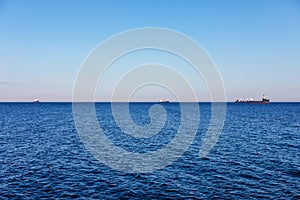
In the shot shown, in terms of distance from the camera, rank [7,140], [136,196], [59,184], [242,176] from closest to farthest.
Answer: [136,196] → [59,184] → [242,176] → [7,140]

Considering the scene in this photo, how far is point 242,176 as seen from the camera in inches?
1485

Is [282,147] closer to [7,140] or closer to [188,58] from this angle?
[188,58]

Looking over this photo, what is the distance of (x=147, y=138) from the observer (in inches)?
2832

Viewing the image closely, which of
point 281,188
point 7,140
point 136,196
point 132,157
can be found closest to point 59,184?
point 136,196

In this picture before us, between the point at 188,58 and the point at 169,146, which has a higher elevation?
the point at 188,58

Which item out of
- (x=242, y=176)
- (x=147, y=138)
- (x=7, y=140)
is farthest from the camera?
(x=147, y=138)

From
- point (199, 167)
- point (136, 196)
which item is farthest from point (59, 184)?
point (199, 167)

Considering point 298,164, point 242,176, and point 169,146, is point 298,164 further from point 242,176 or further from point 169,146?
point 169,146

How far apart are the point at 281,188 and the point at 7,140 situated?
62.0 m

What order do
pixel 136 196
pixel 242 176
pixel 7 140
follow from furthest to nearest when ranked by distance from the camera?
pixel 7 140 < pixel 242 176 < pixel 136 196

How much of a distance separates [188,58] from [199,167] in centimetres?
2371

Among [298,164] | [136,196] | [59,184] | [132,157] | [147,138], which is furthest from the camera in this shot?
[147,138]

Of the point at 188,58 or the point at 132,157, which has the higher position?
the point at 188,58

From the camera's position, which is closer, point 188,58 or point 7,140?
point 188,58
